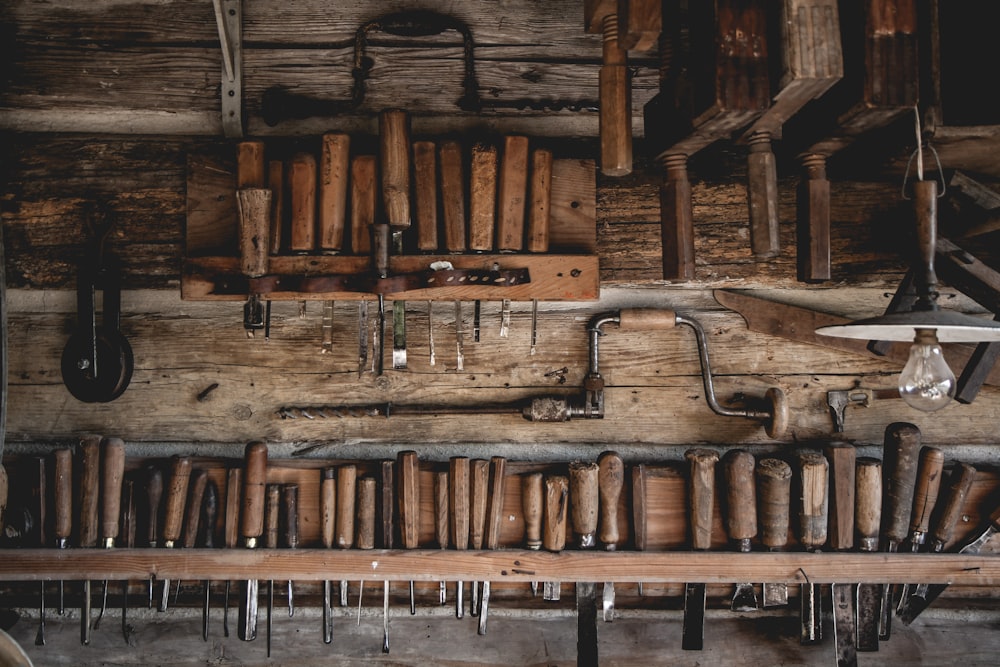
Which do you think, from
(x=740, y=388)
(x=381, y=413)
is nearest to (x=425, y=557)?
(x=381, y=413)

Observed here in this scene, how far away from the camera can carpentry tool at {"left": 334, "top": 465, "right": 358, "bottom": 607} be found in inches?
93.9

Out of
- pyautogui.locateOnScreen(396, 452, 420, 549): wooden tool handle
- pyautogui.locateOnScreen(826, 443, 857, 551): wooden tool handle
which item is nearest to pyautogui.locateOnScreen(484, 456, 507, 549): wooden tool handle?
pyautogui.locateOnScreen(396, 452, 420, 549): wooden tool handle

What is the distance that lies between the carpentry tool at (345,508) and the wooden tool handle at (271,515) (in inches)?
8.2


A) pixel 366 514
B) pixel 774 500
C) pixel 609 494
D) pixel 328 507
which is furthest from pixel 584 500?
pixel 328 507

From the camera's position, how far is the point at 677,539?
2447 millimetres

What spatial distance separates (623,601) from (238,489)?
1.45 meters

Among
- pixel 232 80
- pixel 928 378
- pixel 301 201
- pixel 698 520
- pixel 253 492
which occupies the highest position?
pixel 232 80

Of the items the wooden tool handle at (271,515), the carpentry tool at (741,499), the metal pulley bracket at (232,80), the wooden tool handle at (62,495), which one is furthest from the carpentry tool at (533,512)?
the metal pulley bracket at (232,80)

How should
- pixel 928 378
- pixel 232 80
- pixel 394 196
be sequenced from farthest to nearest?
pixel 232 80 → pixel 394 196 → pixel 928 378

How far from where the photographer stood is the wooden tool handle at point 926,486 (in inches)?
92.6

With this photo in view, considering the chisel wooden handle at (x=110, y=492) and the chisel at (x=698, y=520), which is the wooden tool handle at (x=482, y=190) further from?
the chisel wooden handle at (x=110, y=492)

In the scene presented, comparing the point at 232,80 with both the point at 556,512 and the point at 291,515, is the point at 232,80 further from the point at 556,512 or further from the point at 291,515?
the point at 556,512

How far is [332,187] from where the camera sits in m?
2.29

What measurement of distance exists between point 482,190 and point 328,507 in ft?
3.90
